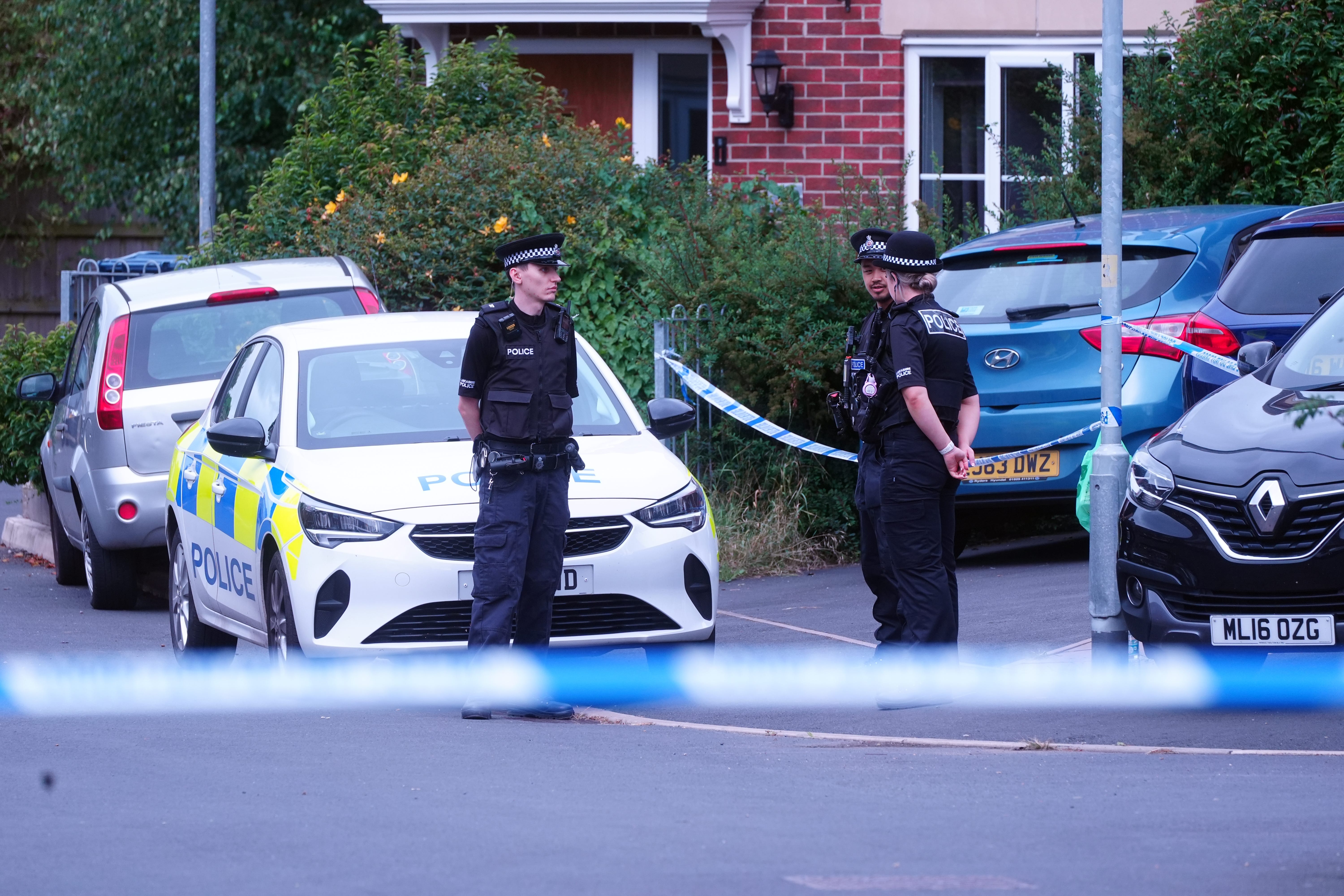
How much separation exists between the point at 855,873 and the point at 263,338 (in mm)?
5096

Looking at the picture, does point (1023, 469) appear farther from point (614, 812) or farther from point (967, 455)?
point (614, 812)

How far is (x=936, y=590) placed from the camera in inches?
301

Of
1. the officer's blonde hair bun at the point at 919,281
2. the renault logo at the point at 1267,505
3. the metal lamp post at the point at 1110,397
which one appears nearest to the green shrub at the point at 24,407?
the officer's blonde hair bun at the point at 919,281

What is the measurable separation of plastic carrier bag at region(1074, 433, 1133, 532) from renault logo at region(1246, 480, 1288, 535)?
3.23 feet

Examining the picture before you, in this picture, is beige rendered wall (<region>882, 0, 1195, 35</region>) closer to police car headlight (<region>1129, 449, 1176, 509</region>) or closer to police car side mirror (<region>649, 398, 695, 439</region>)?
police car side mirror (<region>649, 398, 695, 439</region>)

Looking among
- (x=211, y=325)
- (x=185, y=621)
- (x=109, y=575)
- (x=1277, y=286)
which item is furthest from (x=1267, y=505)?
(x=109, y=575)

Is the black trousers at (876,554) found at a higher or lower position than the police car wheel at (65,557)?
higher

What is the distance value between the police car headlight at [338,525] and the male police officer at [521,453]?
383 millimetres

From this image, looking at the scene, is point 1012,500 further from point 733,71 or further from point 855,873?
point 733,71

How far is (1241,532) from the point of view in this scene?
6.99m

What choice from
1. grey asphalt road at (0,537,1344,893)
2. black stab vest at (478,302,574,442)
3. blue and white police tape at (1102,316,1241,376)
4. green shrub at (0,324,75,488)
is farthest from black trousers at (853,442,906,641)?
green shrub at (0,324,75,488)

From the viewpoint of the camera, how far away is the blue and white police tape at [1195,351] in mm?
9305

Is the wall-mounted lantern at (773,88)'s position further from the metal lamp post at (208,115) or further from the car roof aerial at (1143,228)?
the car roof aerial at (1143,228)

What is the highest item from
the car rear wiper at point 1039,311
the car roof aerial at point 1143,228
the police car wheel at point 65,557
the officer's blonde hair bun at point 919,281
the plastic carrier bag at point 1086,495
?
the car roof aerial at point 1143,228
